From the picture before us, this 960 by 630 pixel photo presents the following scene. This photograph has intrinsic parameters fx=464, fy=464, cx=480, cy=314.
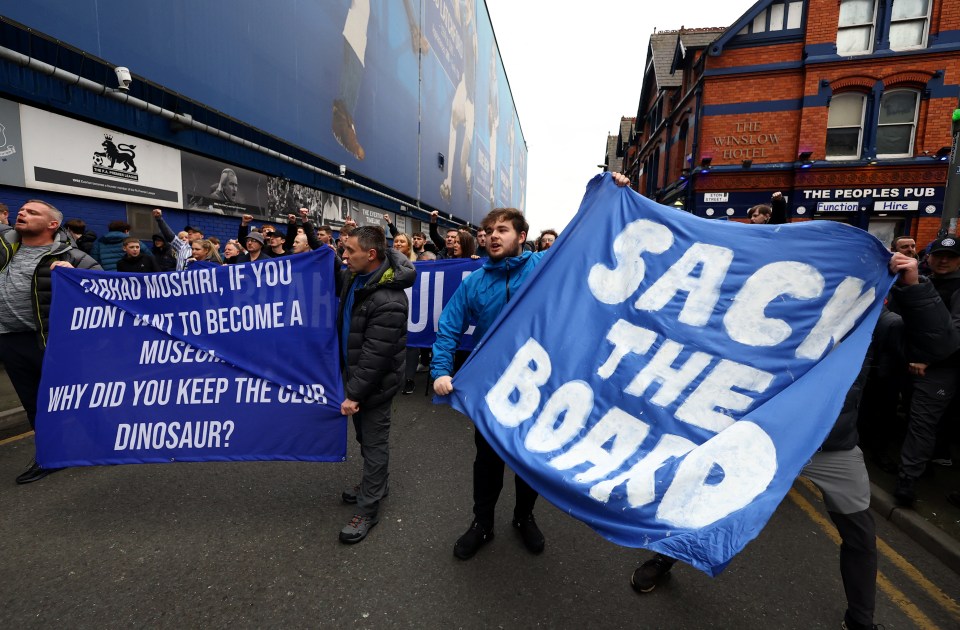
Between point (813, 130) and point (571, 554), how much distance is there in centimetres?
1654

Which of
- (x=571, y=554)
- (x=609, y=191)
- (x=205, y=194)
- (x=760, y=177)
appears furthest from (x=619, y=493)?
(x=760, y=177)

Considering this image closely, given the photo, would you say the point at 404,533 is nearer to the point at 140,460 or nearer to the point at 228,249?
the point at 140,460

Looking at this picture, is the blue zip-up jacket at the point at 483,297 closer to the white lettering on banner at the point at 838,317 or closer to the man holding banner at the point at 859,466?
the white lettering on banner at the point at 838,317

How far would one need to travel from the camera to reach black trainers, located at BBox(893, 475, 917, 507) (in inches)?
130

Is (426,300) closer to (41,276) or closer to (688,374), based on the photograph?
(41,276)

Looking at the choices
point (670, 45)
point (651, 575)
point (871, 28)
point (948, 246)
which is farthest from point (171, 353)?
point (670, 45)

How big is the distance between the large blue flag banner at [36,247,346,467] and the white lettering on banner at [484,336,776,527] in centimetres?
142

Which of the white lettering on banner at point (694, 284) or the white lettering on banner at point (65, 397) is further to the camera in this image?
the white lettering on banner at point (65, 397)

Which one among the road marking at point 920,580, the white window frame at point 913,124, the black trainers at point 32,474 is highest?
the white window frame at point 913,124

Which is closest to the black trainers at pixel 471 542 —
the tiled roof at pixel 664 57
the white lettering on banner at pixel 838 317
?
the white lettering on banner at pixel 838 317

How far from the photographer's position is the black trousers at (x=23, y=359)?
352 cm

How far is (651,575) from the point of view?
2434 mm

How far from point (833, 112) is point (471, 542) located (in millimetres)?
17737

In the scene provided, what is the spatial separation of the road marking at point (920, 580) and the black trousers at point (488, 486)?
2184 mm
